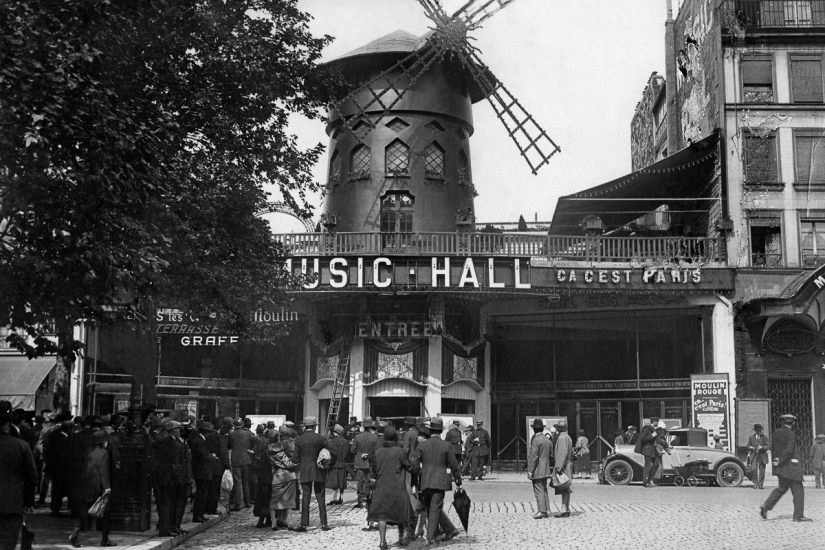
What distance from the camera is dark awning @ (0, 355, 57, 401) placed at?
30.4 meters

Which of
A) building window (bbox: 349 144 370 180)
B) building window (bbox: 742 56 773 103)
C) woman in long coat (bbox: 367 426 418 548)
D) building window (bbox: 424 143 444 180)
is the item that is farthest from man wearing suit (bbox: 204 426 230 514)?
building window (bbox: 742 56 773 103)

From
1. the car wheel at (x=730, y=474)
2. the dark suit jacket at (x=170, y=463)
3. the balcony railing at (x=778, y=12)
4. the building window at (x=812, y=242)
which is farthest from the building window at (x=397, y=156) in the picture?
the dark suit jacket at (x=170, y=463)

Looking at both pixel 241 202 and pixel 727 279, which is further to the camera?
pixel 727 279

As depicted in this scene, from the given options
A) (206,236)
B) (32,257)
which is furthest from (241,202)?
(32,257)

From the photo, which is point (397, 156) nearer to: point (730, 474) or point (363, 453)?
point (730, 474)

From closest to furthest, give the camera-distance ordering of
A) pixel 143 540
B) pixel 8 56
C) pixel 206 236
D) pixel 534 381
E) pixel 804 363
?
pixel 8 56 < pixel 143 540 < pixel 206 236 < pixel 804 363 < pixel 534 381

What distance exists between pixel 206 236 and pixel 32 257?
20.9 feet

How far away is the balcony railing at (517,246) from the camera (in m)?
31.8

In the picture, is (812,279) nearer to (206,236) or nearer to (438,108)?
(438,108)

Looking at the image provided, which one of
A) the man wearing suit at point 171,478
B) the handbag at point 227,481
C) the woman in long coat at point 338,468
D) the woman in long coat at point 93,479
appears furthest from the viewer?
Result: the woman in long coat at point 338,468

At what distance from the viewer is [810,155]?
31.9 meters

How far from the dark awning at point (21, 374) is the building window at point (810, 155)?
24.5m

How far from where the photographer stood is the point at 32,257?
12.8 m

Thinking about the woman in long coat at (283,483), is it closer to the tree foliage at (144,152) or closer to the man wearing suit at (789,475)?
the tree foliage at (144,152)
